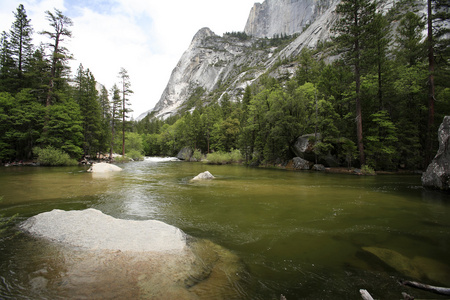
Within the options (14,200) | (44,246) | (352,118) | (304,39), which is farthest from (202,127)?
(304,39)

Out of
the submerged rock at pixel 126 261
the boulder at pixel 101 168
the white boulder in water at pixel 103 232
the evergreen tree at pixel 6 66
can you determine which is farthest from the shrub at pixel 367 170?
the evergreen tree at pixel 6 66

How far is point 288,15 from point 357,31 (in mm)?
188484

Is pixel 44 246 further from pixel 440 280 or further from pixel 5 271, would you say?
pixel 440 280

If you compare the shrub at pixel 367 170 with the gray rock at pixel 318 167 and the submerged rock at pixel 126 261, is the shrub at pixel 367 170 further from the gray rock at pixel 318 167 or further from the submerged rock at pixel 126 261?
the submerged rock at pixel 126 261

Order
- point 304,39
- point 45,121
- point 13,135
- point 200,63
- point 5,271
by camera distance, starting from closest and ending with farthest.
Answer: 1. point 5,271
2. point 13,135
3. point 45,121
4. point 304,39
5. point 200,63

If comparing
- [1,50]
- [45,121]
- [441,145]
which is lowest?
[441,145]

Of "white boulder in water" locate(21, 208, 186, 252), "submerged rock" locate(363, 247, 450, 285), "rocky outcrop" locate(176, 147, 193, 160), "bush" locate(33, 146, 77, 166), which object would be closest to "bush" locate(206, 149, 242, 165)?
"rocky outcrop" locate(176, 147, 193, 160)

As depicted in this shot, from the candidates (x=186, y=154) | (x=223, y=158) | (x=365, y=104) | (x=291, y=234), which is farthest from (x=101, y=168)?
(x=186, y=154)

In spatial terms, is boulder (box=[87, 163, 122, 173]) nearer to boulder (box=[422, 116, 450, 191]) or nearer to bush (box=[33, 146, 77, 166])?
bush (box=[33, 146, 77, 166])

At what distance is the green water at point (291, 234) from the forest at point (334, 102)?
11.1 meters

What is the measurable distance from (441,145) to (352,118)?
13978 millimetres

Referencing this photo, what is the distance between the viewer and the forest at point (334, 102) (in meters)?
18.1

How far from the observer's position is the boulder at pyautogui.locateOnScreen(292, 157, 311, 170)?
23.1m

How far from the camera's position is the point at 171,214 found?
6.63 metres
